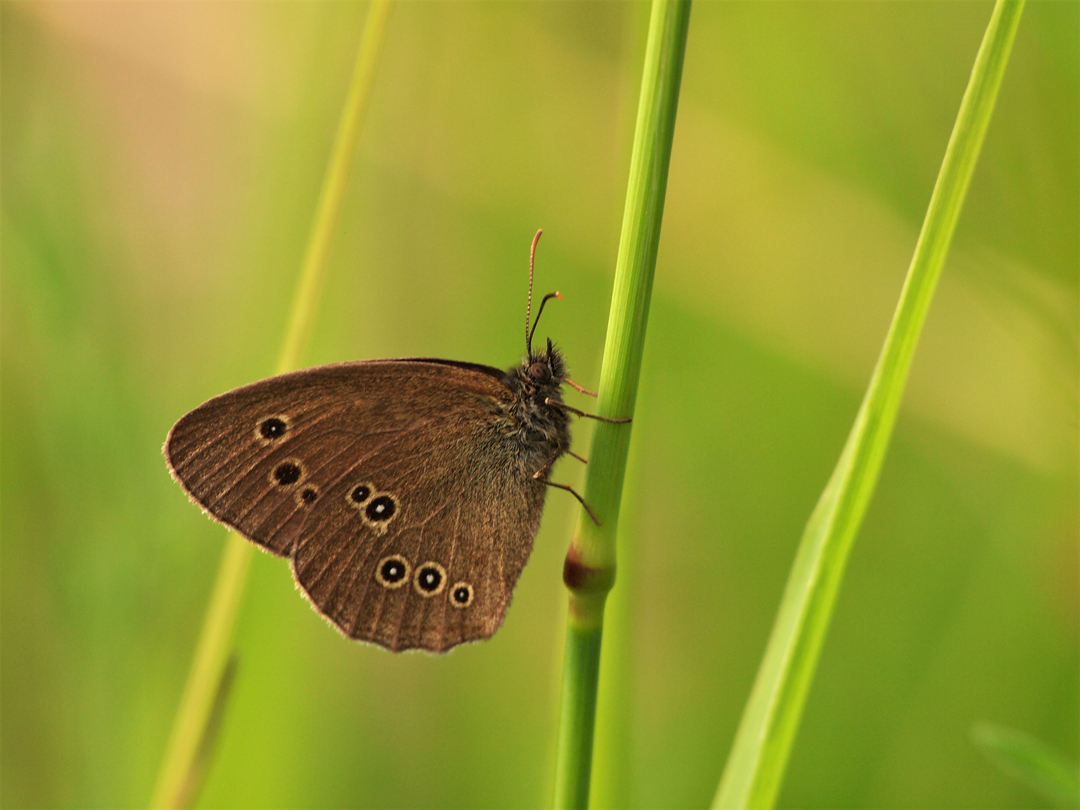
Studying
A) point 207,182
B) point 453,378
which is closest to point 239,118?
point 207,182

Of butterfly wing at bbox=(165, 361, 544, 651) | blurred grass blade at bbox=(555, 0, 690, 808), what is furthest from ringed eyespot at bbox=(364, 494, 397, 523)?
blurred grass blade at bbox=(555, 0, 690, 808)

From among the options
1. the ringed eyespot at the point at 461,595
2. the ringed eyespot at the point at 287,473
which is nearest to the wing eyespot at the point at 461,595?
the ringed eyespot at the point at 461,595

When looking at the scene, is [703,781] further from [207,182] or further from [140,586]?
[207,182]

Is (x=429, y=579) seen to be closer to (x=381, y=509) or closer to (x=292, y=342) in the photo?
(x=381, y=509)

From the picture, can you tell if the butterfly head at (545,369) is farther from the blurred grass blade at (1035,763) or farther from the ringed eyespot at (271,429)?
the blurred grass blade at (1035,763)

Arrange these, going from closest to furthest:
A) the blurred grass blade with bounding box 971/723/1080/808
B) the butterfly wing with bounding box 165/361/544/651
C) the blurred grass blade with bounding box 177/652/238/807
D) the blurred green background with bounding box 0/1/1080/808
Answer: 1. the blurred grass blade with bounding box 971/723/1080/808
2. the blurred grass blade with bounding box 177/652/238/807
3. the butterfly wing with bounding box 165/361/544/651
4. the blurred green background with bounding box 0/1/1080/808

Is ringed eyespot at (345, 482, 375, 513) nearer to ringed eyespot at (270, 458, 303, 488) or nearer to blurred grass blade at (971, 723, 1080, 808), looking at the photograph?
ringed eyespot at (270, 458, 303, 488)

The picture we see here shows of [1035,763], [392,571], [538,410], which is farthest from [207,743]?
[1035,763]
